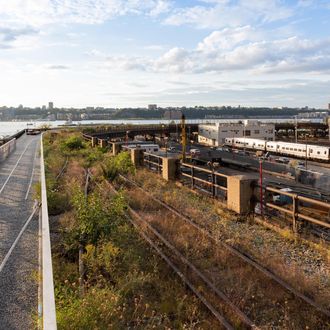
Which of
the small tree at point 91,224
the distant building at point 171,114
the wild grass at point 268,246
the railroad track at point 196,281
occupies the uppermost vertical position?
the distant building at point 171,114

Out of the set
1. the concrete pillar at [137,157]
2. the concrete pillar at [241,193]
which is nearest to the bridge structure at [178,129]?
the concrete pillar at [137,157]

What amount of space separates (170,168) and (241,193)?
7964 mm

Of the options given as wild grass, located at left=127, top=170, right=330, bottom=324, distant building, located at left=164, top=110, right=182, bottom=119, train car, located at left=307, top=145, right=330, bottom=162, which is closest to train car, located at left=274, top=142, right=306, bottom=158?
train car, located at left=307, top=145, right=330, bottom=162

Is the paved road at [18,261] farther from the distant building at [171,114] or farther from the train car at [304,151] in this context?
the train car at [304,151]

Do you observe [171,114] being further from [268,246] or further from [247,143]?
[268,246]

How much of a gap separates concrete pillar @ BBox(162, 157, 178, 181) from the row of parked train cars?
125 feet

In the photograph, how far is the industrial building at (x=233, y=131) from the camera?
346 ft

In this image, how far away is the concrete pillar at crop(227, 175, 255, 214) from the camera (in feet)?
43.8

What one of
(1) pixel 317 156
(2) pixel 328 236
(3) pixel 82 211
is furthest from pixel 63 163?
(1) pixel 317 156

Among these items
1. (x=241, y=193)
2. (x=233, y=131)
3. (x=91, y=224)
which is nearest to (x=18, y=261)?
(x=91, y=224)

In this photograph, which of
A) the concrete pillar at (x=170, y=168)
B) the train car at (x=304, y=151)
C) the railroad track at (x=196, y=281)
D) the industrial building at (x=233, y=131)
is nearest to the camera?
the railroad track at (x=196, y=281)

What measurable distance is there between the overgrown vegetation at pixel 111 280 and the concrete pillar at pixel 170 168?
868 centimetres

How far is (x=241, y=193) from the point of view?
530 inches

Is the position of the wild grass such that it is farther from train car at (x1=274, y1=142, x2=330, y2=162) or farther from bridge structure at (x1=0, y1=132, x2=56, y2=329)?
train car at (x1=274, y1=142, x2=330, y2=162)
